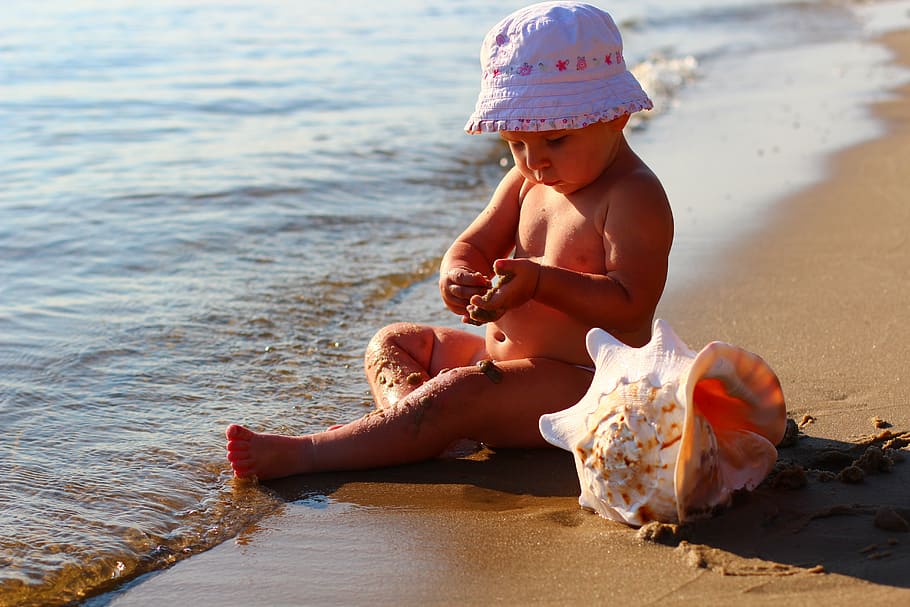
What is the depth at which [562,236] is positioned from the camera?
128 inches

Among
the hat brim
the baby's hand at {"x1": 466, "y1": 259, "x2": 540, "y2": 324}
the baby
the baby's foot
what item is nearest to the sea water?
the baby's foot

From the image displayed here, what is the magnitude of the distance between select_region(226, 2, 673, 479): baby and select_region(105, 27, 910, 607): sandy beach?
0.36 feet

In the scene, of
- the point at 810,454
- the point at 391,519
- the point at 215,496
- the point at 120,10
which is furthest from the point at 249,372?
the point at 120,10

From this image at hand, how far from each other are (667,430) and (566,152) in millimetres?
972

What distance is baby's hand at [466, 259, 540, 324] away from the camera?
2924 mm

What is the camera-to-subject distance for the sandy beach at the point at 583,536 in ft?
7.59

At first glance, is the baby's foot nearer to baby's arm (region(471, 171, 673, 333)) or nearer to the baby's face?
baby's arm (region(471, 171, 673, 333))

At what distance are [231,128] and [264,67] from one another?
143 inches

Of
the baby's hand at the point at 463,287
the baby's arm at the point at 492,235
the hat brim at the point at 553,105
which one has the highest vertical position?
the hat brim at the point at 553,105

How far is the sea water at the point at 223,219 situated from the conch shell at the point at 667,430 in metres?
0.91

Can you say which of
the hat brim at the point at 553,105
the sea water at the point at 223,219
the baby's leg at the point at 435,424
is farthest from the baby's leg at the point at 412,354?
the hat brim at the point at 553,105

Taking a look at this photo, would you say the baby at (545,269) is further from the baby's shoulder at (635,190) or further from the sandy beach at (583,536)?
the sandy beach at (583,536)

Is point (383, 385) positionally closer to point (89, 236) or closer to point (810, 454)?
point (810, 454)

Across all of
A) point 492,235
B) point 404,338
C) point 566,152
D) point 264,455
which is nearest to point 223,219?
point 404,338
